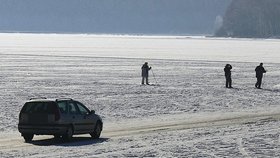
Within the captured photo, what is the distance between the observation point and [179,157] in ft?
57.2

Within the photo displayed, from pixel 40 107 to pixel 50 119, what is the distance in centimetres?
54

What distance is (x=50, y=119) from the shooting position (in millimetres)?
20016

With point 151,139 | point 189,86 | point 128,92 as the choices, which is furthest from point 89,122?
point 189,86

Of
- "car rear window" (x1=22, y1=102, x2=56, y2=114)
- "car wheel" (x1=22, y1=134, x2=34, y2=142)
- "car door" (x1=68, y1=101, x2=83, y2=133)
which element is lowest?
"car wheel" (x1=22, y1=134, x2=34, y2=142)

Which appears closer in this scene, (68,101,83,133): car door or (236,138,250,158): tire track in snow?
(236,138,250,158): tire track in snow

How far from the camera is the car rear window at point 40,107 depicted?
66.0ft

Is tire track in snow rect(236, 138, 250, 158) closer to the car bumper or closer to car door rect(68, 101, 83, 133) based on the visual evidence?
car door rect(68, 101, 83, 133)

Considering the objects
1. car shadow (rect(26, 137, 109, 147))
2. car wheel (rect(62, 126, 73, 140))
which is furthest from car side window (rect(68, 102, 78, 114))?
car shadow (rect(26, 137, 109, 147))

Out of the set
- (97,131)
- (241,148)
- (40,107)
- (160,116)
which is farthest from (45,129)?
(160,116)

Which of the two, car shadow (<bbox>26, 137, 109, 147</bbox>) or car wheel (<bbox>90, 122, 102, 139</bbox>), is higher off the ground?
car wheel (<bbox>90, 122, 102, 139</bbox>)

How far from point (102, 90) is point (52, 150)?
22404 millimetres

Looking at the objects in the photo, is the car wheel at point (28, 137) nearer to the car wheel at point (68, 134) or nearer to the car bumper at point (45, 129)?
the car bumper at point (45, 129)

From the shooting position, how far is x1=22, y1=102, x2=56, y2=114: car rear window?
66.0 ft

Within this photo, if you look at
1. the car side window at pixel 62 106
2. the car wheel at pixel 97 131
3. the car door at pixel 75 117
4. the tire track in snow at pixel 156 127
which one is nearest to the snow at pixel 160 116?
the tire track in snow at pixel 156 127
